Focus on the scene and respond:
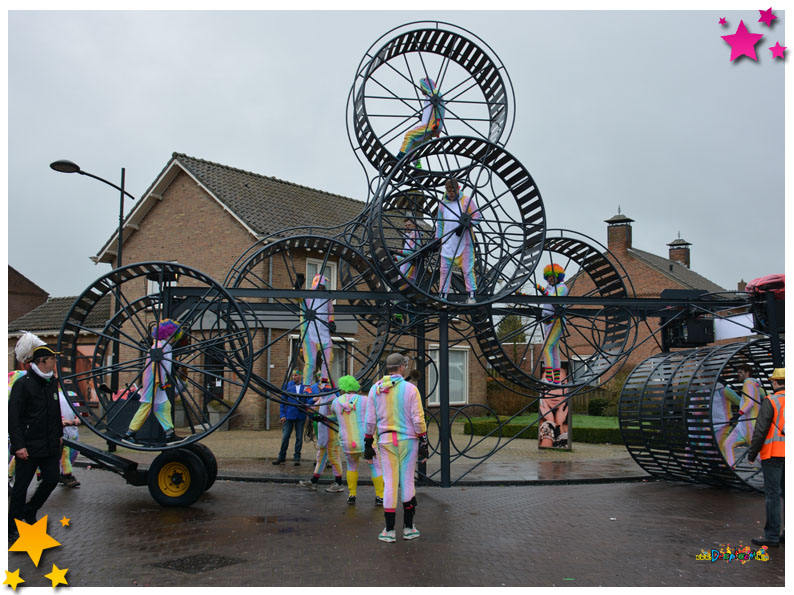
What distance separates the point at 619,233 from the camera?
128 ft

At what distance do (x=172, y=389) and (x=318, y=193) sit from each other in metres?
17.9

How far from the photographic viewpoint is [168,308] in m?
9.46

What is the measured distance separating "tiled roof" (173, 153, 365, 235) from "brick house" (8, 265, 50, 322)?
2645 centimetres

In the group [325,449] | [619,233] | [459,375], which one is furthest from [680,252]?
[325,449]

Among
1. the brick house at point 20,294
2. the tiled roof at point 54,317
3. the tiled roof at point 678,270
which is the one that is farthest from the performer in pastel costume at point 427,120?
the brick house at point 20,294

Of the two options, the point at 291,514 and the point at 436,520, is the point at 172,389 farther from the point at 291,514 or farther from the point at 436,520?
the point at 436,520

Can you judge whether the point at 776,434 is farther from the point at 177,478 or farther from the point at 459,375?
the point at 459,375

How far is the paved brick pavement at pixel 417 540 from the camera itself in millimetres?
5906

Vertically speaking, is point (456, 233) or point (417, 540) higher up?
point (456, 233)

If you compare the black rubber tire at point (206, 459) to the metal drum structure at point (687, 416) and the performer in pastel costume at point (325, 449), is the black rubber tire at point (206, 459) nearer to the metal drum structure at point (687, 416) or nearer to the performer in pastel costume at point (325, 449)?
the performer in pastel costume at point (325, 449)

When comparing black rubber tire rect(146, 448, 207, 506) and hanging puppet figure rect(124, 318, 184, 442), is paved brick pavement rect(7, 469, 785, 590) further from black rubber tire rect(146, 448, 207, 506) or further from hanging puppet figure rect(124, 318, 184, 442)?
hanging puppet figure rect(124, 318, 184, 442)

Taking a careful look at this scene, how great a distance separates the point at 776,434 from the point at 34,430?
7222 millimetres

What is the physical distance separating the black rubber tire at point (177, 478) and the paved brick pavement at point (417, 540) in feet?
0.63
